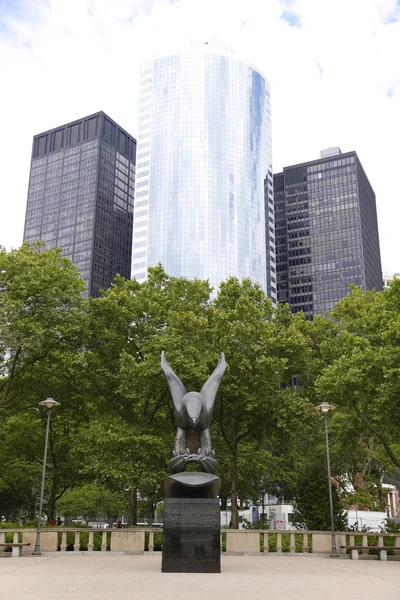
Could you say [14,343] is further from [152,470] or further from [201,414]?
[201,414]

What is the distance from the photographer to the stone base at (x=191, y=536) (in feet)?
51.0

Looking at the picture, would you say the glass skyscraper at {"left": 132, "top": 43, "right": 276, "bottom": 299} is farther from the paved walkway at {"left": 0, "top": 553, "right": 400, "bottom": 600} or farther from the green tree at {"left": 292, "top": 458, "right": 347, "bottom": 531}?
the paved walkway at {"left": 0, "top": 553, "right": 400, "bottom": 600}

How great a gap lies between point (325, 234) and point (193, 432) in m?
133

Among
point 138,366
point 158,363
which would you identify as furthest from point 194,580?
point 158,363

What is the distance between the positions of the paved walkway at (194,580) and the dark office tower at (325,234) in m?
123

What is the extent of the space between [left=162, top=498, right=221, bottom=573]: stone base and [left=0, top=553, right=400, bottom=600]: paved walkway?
1.55 feet

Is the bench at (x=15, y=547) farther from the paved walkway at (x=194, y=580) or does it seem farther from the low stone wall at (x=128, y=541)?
the low stone wall at (x=128, y=541)

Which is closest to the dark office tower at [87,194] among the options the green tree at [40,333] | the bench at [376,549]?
the green tree at [40,333]

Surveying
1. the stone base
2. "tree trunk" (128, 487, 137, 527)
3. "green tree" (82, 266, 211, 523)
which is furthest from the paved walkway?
"tree trunk" (128, 487, 137, 527)

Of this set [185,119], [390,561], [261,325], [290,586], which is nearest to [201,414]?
[290,586]

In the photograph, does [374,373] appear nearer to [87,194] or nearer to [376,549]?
[376,549]

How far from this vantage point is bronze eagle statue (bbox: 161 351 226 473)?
1727cm

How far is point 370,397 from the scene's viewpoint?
90.2 feet

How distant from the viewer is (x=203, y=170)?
118938 mm
